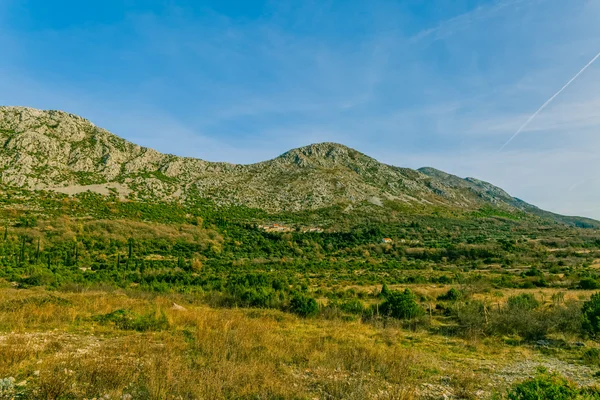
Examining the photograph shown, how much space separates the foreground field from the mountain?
207 feet

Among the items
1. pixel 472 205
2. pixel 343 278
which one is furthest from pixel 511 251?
pixel 472 205

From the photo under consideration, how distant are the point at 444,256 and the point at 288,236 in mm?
27575

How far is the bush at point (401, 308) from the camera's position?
14.8 m

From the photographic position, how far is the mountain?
209ft

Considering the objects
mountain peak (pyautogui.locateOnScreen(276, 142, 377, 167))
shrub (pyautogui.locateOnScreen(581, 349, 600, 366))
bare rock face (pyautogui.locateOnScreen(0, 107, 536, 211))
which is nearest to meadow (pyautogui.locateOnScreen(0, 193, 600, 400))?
shrub (pyautogui.locateOnScreen(581, 349, 600, 366))

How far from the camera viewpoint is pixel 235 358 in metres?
6.75

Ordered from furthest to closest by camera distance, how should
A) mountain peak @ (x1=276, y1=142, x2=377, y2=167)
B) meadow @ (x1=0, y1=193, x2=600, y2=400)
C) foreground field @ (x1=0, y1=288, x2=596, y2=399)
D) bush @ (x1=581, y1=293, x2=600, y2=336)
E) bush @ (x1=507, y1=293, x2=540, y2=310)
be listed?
mountain peak @ (x1=276, y1=142, x2=377, y2=167) → bush @ (x1=507, y1=293, x2=540, y2=310) → bush @ (x1=581, y1=293, x2=600, y2=336) → meadow @ (x1=0, y1=193, x2=600, y2=400) → foreground field @ (x1=0, y1=288, x2=596, y2=399)

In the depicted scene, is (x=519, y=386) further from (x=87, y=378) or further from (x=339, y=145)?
(x=339, y=145)

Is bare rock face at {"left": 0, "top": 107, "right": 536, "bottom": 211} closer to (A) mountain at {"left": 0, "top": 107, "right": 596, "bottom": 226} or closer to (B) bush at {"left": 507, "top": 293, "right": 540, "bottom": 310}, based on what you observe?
(A) mountain at {"left": 0, "top": 107, "right": 596, "bottom": 226}

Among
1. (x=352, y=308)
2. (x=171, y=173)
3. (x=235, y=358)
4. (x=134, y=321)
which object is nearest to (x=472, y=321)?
(x=352, y=308)

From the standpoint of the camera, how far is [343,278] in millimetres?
30938

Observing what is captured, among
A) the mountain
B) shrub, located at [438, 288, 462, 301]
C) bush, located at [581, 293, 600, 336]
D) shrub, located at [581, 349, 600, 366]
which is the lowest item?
shrub, located at [438, 288, 462, 301]

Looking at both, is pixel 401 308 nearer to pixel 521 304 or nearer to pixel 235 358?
pixel 521 304

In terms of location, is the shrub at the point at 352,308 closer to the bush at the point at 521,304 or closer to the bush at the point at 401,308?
the bush at the point at 401,308
